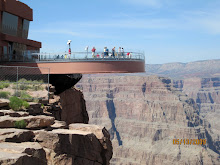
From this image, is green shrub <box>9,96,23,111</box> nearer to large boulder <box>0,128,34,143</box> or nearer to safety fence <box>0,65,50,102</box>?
safety fence <box>0,65,50,102</box>

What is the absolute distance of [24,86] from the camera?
103 feet

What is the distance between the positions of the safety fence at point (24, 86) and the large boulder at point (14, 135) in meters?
6.52

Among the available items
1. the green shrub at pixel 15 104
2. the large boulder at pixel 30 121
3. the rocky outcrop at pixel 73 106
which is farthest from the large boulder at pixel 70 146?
the rocky outcrop at pixel 73 106

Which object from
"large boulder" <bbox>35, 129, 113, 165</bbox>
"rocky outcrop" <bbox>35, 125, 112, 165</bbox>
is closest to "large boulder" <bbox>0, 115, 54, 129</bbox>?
"rocky outcrop" <bbox>35, 125, 112, 165</bbox>

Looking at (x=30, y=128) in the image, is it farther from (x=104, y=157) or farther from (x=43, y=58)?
(x=43, y=58)

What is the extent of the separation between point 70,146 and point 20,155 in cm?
508

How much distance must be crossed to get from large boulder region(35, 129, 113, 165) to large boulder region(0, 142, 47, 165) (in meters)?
1.12

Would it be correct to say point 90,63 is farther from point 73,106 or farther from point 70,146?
point 70,146

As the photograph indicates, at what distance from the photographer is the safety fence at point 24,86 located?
2606 centimetres

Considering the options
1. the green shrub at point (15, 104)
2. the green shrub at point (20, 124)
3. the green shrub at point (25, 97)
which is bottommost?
the green shrub at point (20, 124)

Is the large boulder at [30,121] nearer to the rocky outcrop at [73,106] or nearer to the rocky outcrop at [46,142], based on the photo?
the rocky outcrop at [46,142]

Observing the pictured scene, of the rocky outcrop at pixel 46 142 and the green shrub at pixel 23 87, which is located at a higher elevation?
the green shrub at pixel 23 87

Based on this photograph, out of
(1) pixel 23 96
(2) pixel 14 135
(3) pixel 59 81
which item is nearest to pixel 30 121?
(2) pixel 14 135

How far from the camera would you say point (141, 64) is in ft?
143
